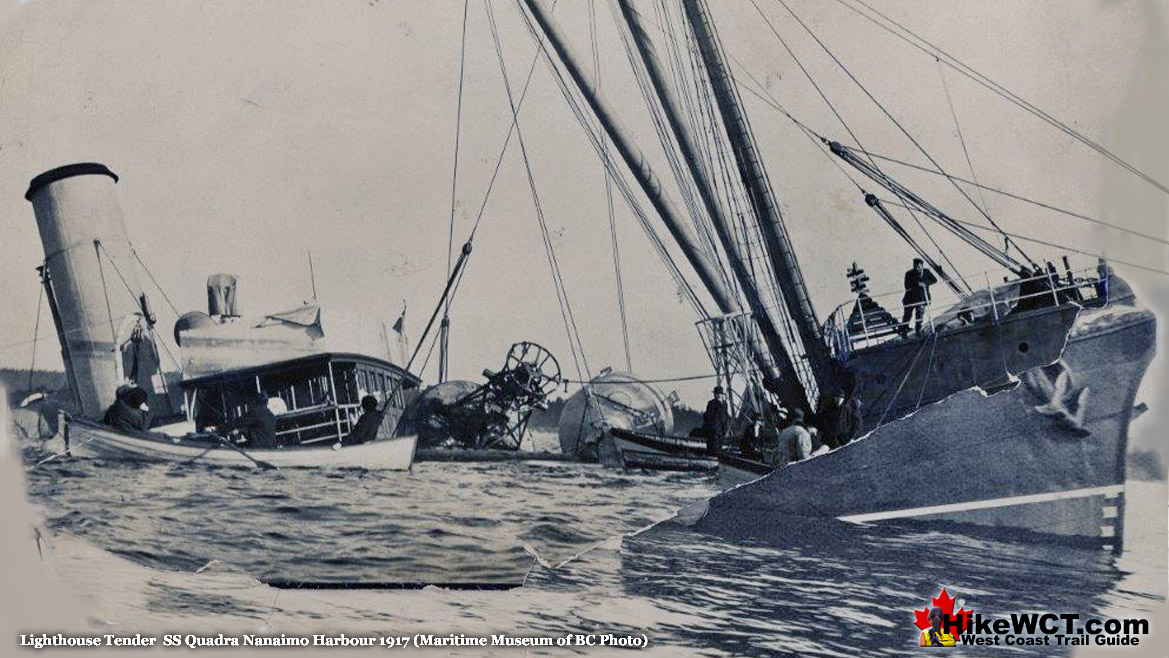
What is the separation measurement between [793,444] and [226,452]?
234cm

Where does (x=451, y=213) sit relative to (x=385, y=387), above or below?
above

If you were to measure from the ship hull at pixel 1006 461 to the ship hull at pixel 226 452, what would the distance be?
51.5 inches

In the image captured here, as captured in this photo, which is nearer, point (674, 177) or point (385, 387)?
point (385, 387)

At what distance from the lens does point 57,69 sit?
4.82 m

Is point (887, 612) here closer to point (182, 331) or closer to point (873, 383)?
point (873, 383)

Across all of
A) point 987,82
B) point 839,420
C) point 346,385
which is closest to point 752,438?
point 839,420

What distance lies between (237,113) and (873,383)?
293 centimetres

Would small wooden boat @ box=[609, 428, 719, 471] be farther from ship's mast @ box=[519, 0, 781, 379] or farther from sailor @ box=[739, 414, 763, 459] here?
ship's mast @ box=[519, 0, 781, 379]

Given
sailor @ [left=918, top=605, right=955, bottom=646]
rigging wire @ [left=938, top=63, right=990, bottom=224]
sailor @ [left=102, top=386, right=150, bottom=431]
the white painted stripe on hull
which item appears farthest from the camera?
rigging wire @ [left=938, top=63, right=990, bottom=224]

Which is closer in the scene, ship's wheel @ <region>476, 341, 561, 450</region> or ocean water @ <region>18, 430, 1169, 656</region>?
ocean water @ <region>18, 430, 1169, 656</region>

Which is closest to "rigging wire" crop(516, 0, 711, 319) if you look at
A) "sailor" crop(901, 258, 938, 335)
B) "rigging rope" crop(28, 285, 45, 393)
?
"sailor" crop(901, 258, 938, 335)

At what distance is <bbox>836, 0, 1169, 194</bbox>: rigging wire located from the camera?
4.70 m

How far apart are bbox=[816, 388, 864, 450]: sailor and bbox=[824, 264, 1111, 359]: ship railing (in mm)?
208

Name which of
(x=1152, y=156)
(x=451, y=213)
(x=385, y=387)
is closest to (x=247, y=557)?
(x=385, y=387)
